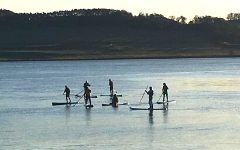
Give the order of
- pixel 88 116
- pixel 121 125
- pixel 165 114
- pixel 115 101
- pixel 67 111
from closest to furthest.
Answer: pixel 121 125, pixel 88 116, pixel 165 114, pixel 67 111, pixel 115 101

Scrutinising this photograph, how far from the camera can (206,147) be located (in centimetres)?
2992

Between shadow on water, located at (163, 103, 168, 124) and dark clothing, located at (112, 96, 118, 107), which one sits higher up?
dark clothing, located at (112, 96, 118, 107)

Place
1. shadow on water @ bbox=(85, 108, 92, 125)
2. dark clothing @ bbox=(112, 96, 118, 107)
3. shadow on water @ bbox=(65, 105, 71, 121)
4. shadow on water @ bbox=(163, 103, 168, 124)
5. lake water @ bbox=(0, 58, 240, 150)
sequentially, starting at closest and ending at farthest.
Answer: lake water @ bbox=(0, 58, 240, 150) < shadow on water @ bbox=(163, 103, 168, 124) < shadow on water @ bbox=(85, 108, 92, 125) < shadow on water @ bbox=(65, 105, 71, 121) < dark clothing @ bbox=(112, 96, 118, 107)

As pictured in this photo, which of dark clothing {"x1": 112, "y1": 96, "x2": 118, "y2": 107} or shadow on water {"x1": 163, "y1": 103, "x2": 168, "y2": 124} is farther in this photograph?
dark clothing {"x1": 112, "y1": 96, "x2": 118, "y2": 107}

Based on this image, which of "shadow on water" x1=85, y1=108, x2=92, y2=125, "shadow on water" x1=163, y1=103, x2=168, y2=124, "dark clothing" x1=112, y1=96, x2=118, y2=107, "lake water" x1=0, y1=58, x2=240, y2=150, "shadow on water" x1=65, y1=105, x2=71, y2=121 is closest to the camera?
"lake water" x1=0, y1=58, x2=240, y2=150

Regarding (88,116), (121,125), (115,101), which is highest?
(115,101)

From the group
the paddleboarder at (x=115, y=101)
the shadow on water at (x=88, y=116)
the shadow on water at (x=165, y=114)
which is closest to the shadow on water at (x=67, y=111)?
the shadow on water at (x=88, y=116)

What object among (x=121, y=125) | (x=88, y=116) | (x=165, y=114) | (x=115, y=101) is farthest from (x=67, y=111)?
(x=121, y=125)

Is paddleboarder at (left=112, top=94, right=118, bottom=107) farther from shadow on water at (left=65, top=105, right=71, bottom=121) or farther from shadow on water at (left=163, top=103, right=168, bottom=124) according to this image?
shadow on water at (left=163, top=103, right=168, bottom=124)

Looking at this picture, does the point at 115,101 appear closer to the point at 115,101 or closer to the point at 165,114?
the point at 115,101

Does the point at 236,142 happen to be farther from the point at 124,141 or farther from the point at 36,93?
the point at 36,93

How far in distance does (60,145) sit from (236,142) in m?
7.60

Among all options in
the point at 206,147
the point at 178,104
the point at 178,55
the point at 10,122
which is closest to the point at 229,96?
the point at 178,104

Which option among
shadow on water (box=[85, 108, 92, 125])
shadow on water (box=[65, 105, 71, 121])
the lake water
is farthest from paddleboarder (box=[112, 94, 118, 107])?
shadow on water (box=[65, 105, 71, 121])
